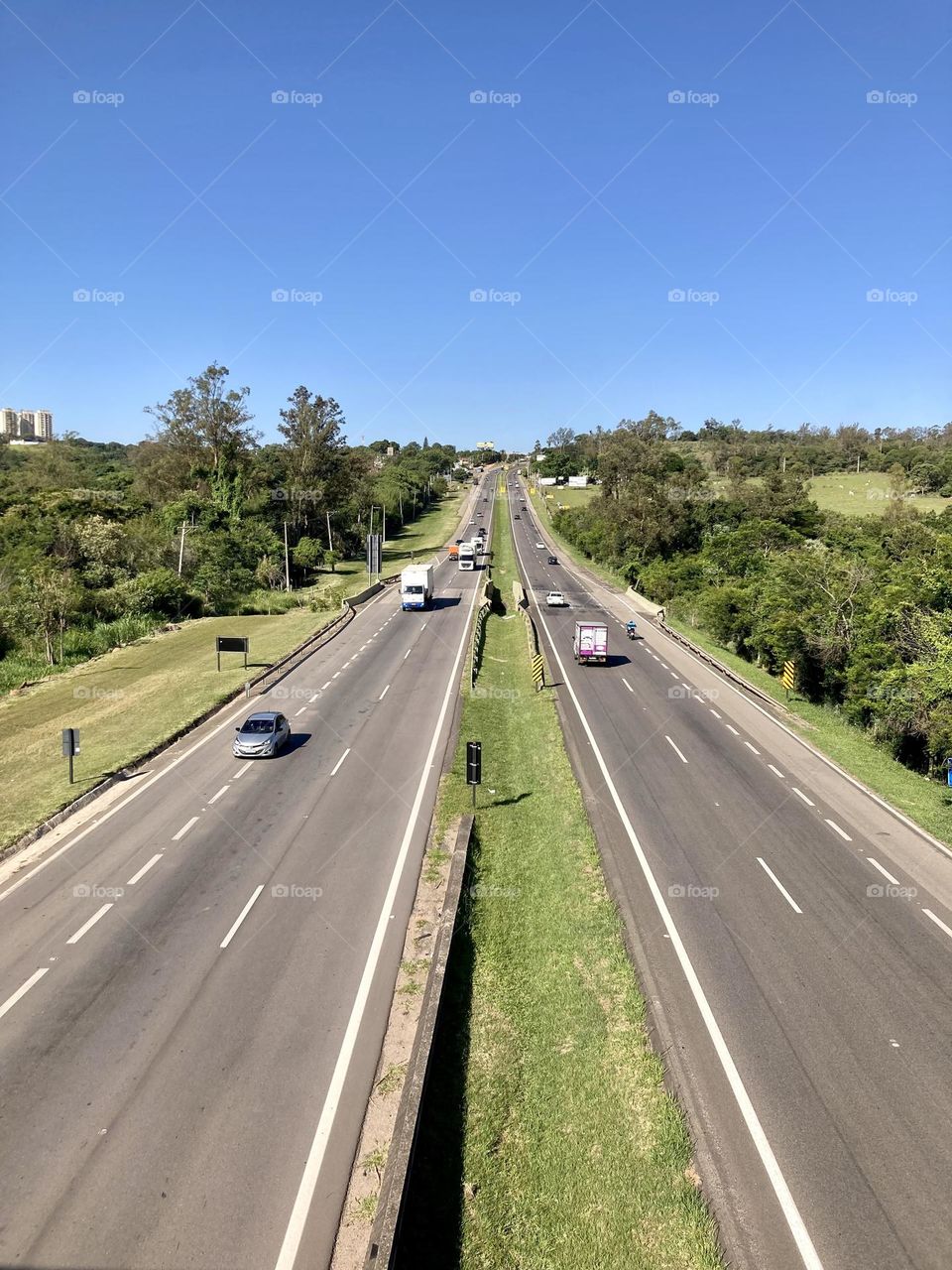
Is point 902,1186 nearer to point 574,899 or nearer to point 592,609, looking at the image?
point 574,899

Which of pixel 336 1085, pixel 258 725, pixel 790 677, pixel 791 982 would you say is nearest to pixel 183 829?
pixel 258 725

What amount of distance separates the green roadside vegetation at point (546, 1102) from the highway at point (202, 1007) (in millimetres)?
1334

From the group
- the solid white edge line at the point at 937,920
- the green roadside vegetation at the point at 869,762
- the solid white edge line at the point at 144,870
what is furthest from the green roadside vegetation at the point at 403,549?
the solid white edge line at the point at 937,920

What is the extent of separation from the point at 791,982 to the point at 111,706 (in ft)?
Answer: 99.5

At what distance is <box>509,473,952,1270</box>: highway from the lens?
31.0ft

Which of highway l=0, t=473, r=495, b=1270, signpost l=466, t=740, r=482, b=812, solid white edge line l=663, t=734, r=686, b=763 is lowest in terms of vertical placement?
highway l=0, t=473, r=495, b=1270

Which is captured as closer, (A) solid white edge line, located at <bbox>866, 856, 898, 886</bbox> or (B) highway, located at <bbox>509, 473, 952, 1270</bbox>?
(B) highway, located at <bbox>509, 473, 952, 1270</bbox>

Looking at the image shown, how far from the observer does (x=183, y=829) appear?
65.7 ft

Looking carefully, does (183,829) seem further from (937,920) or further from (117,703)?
(937,920)

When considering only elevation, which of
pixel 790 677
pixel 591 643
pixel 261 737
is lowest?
pixel 261 737

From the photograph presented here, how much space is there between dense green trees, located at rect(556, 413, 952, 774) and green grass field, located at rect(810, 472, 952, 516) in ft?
13.7

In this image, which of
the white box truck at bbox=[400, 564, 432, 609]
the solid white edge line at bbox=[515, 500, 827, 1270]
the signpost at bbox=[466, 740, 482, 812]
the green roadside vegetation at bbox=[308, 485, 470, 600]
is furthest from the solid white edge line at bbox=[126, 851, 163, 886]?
the green roadside vegetation at bbox=[308, 485, 470, 600]

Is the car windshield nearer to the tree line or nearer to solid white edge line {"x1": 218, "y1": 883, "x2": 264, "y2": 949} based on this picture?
solid white edge line {"x1": 218, "y1": 883, "x2": 264, "y2": 949}

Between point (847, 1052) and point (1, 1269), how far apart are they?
12.3 meters
